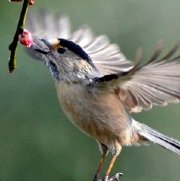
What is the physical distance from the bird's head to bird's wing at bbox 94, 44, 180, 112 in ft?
0.29

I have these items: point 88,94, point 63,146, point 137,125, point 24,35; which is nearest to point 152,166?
point 63,146

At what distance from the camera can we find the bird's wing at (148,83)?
4.32m

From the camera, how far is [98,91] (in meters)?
4.86

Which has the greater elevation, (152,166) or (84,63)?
(84,63)

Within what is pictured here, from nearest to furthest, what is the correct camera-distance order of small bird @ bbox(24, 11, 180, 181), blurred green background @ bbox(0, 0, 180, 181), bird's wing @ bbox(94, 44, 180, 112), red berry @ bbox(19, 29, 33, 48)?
red berry @ bbox(19, 29, 33, 48) < bird's wing @ bbox(94, 44, 180, 112) < small bird @ bbox(24, 11, 180, 181) < blurred green background @ bbox(0, 0, 180, 181)

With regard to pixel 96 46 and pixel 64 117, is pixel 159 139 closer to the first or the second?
pixel 96 46

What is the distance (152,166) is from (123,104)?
226 centimetres

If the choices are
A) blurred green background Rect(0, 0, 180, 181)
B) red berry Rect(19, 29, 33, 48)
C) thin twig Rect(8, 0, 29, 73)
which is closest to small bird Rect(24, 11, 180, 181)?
red berry Rect(19, 29, 33, 48)

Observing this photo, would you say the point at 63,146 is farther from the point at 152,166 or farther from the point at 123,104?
the point at 123,104

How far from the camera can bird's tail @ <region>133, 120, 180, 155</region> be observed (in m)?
4.97

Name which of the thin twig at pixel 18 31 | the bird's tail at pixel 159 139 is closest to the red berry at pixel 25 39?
the thin twig at pixel 18 31

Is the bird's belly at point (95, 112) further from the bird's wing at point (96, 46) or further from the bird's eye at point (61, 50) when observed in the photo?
the bird's wing at point (96, 46)

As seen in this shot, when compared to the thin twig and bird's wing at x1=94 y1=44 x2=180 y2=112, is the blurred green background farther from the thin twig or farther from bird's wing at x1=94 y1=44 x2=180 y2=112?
the thin twig

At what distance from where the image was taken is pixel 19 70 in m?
6.61
